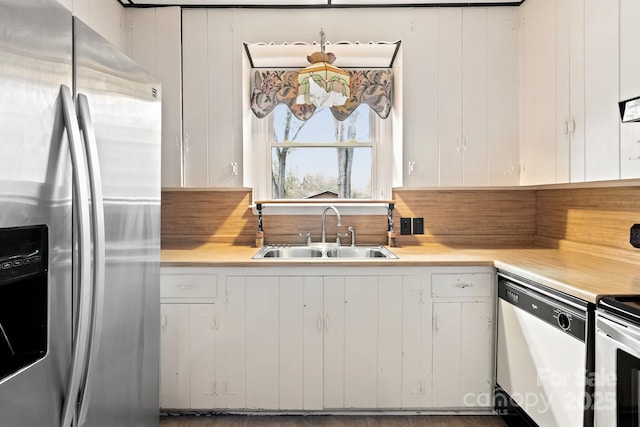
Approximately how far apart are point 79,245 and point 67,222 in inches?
2.7

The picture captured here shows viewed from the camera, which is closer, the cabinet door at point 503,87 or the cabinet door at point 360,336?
the cabinet door at point 360,336

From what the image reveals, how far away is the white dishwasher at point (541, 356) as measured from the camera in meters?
1.46

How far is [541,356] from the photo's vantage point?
1708 millimetres

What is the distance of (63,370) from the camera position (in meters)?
1.02

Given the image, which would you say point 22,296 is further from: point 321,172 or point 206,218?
point 321,172

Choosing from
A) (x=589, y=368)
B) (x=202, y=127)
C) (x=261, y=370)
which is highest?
(x=202, y=127)

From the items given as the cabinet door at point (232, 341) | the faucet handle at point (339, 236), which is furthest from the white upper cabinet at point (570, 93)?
the cabinet door at point (232, 341)

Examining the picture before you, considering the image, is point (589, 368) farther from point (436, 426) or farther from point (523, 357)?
point (436, 426)

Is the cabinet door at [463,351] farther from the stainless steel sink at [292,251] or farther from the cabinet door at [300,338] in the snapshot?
the stainless steel sink at [292,251]

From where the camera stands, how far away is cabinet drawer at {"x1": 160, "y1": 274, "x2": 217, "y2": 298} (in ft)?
6.94

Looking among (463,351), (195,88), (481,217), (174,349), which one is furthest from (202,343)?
(481,217)

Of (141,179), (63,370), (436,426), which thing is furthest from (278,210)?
(63,370)

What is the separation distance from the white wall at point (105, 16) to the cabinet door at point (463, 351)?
2.28 meters

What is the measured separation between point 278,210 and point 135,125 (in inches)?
57.3
